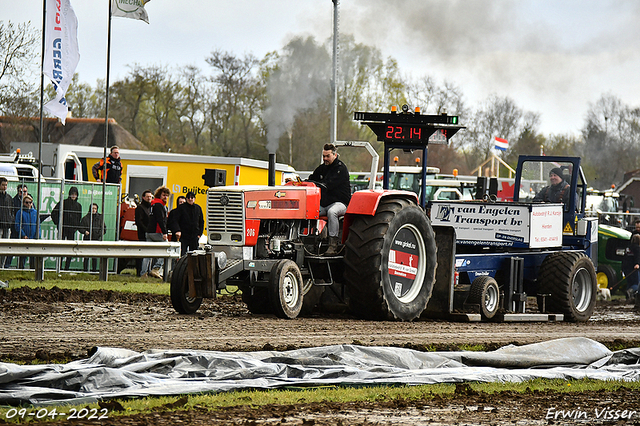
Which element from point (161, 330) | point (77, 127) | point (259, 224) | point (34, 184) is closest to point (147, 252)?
point (34, 184)

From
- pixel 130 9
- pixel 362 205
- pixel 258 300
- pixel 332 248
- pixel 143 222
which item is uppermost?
pixel 130 9

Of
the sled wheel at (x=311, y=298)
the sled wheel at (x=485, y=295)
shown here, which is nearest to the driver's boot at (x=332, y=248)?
the sled wheel at (x=311, y=298)

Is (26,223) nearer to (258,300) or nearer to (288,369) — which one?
(258,300)

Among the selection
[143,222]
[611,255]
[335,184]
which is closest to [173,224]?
[143,222]

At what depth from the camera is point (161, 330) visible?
30.0 ft

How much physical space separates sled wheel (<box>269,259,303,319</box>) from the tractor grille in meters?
0.70

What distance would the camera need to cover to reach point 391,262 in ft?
37.2

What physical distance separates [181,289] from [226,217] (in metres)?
1.06

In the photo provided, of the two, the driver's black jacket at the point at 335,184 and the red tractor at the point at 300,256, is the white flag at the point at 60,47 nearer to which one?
the red tractor at the point at 300,256

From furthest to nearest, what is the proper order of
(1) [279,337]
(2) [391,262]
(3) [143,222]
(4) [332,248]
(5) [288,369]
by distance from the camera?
1. (3) [143,222]
2. (4) [332,248]
3. (2) [391,262]
4. (1) [279,337]
5. (5) [288,369]

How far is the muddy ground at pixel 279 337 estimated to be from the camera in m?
5.28

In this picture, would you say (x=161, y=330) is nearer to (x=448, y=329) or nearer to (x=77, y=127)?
(x=448, y=329)

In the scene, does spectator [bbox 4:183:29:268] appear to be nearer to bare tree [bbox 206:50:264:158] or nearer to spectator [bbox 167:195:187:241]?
spectator [bbox 167:195:187:241]

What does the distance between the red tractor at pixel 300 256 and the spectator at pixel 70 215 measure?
6.75 meters
